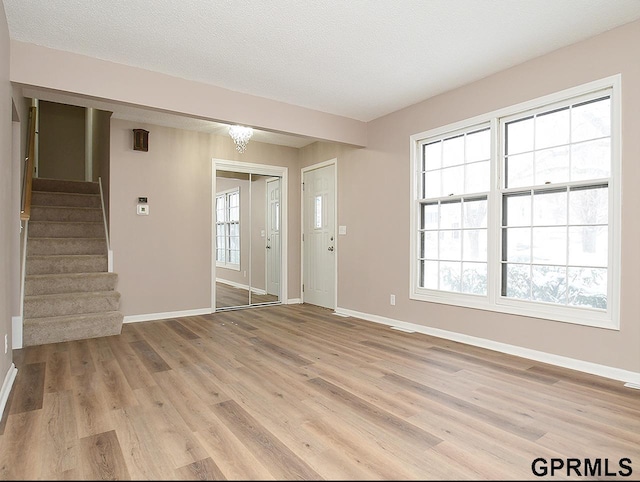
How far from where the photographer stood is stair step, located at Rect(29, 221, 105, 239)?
504 centimetres

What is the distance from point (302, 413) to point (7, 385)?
2.09 meters

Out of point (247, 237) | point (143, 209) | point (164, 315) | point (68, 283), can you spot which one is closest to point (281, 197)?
point (247, 237)

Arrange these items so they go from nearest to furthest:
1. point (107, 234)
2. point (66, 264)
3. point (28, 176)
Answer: point (28, 176) → point (66, 264) → point (107, 234)

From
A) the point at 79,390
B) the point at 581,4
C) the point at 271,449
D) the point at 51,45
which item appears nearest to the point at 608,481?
the point at 271,449

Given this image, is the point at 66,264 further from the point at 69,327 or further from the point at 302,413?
the point at 302,413

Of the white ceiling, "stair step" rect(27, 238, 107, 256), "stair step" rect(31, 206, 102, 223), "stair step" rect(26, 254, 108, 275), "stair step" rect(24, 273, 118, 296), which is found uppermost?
the white ceiling

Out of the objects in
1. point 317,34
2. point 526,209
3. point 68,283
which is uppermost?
point 317,34

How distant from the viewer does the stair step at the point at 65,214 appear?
17.3 feet

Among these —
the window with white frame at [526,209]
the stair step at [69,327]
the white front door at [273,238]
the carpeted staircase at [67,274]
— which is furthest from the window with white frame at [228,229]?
the window with white frame at [526,209]

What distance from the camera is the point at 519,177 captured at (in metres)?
3.57

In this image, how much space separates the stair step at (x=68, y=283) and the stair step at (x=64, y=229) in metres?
0.88

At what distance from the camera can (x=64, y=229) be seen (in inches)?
206

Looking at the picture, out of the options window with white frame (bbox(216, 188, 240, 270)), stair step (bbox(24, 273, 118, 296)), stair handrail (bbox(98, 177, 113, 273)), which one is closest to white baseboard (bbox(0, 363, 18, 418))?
stair step (bbox(24, 273, 118, 296))

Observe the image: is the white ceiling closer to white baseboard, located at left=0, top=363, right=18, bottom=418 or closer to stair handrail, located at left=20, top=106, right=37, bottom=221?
stair handrail, located at left=20, top=106, right=37, bottom=221
